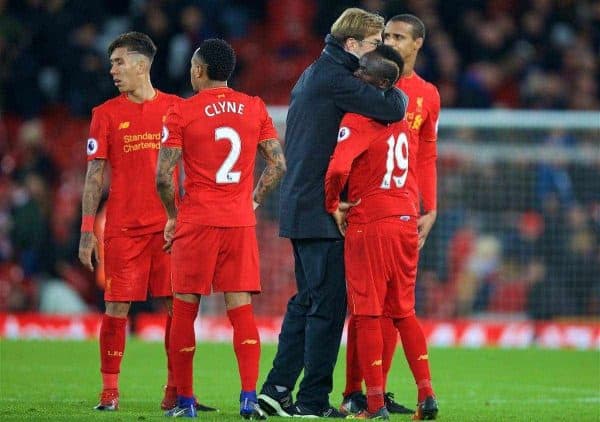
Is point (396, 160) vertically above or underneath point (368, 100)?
underneath

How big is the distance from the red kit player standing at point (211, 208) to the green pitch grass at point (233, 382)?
1.54 feet

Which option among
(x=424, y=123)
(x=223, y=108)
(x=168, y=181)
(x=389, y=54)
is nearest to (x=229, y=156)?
(x=223, y=108)

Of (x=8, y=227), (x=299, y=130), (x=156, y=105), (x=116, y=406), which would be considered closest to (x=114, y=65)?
(x=156, y=105)

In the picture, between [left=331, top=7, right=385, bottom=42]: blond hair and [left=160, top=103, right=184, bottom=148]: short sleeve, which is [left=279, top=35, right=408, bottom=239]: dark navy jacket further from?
[left=160, top=103, right=184, bottom=148]: short sleeve

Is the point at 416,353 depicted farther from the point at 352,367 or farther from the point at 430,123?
the point at 430,123

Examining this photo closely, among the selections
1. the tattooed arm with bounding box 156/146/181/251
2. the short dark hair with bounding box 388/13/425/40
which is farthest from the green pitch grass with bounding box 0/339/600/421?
the short dark hair with bounding box 388/13/425/40

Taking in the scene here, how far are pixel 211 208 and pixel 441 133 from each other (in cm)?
972

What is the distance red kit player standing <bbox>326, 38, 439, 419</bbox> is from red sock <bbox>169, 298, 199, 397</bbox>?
967mm

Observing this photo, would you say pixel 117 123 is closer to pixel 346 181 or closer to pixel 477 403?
pixel 346 181

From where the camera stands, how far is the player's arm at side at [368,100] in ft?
27.1

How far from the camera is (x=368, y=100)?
8297 millimetres

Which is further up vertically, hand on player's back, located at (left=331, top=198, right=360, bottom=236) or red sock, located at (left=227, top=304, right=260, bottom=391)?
hand on player's back, located at (left=331, top=198, right=360, bottom=236)

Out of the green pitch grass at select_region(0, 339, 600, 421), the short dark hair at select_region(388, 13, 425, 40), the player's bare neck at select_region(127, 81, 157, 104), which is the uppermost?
the short dark hair at select_region(388, 13, 425, 40)

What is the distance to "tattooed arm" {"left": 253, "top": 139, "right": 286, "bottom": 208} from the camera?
851cm
